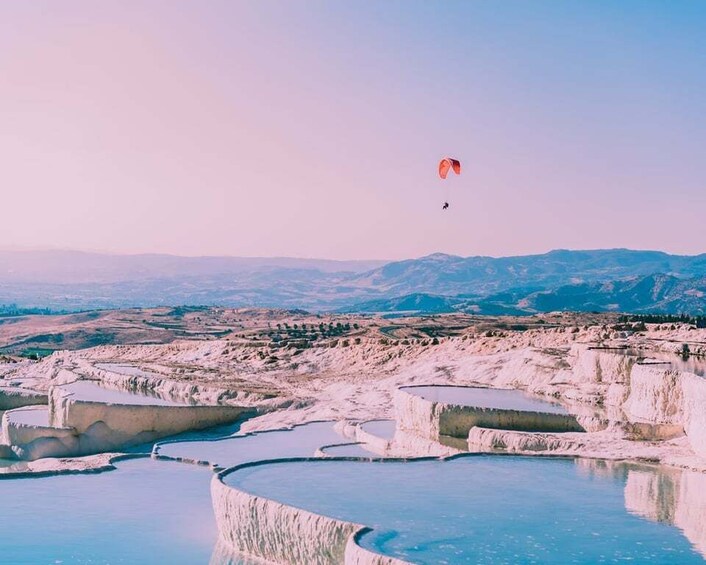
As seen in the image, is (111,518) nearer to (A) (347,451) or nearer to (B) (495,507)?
(B) (495,507)

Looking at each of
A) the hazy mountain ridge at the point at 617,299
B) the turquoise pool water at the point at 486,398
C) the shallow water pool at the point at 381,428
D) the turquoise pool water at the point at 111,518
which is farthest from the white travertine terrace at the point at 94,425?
the hazy mountain ridge at the point at 617,299

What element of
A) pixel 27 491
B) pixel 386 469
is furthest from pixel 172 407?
pixel 386 469

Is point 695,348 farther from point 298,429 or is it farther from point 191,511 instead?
point 191,511

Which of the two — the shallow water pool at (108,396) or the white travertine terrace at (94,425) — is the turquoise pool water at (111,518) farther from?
the shallow water pool at (108,396)

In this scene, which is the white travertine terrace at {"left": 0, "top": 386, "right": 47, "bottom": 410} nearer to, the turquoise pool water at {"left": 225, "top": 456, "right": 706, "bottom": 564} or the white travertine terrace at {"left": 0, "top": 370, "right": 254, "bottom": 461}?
the white travertine terrace at {"left": 0, "top": 370, "right": 254, "bottom": 461}

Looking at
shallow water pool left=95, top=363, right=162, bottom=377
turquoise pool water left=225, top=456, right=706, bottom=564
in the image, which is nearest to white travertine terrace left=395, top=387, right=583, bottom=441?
turquoise pool water left=225, top=456, right=706, bottom=564

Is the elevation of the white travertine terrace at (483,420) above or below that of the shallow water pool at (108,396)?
above

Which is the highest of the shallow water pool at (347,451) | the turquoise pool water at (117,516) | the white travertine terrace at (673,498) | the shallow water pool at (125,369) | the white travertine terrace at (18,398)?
the white travertine terrace at (673,498)
